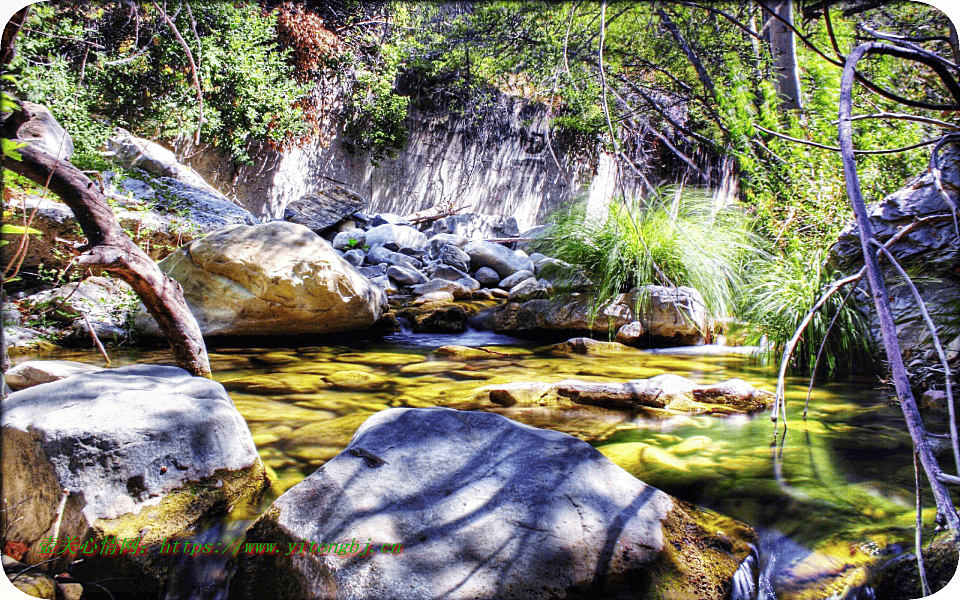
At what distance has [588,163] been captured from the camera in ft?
28.1

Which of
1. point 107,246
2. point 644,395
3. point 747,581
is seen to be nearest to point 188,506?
point 107,246

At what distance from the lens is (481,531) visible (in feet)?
3.49

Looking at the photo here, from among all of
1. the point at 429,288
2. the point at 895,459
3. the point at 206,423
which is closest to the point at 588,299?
the point at 429,288

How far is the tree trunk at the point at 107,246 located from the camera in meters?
1.63

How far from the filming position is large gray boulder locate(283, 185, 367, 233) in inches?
297

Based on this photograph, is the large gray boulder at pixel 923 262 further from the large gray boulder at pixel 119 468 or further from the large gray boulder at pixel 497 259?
the large gray boulder at pixel 497 259

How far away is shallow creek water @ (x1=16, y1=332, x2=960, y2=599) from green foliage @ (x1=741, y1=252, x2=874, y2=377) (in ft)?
0.75

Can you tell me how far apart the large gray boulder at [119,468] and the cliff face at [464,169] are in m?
7.32

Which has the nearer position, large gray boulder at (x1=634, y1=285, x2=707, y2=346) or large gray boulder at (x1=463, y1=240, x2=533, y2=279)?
large gray boulder at (x1=634, y1=285, x2=707, y2=346)

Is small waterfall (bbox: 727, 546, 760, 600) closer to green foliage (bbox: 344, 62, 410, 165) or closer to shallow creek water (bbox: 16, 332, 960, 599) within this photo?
shallow creek water (bbox: 16, 332, 960, 599)

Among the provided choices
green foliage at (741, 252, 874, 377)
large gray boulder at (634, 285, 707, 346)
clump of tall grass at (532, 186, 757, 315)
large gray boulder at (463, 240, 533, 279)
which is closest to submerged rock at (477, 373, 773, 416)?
green foliage at (741, 252, 874, 377)

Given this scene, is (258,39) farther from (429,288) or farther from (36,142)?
(36,142)

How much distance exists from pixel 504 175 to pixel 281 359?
7127 mm

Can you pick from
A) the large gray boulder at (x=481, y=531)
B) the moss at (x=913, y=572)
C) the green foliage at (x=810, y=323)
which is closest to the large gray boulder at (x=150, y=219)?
the large gray boulder at (x=481, y=531)
